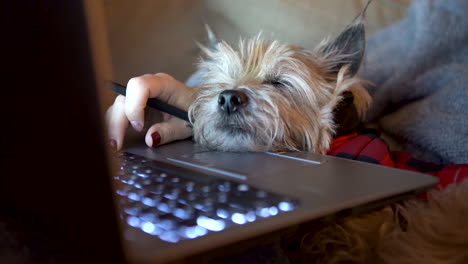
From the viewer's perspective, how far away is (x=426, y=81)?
1210 mm

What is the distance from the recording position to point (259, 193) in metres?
0.52

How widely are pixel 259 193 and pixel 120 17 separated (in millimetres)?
1354

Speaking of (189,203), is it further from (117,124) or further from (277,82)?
(277,82)

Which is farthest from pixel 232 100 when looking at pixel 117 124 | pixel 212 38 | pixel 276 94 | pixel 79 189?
pixel 79 189

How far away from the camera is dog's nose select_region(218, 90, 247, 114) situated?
0.94m

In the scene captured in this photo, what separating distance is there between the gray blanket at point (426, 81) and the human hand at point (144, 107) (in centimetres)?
71

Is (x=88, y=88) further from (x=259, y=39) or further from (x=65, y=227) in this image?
(x=259, y=39)

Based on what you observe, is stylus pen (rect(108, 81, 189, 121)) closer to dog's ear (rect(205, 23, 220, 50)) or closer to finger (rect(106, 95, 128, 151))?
finger (rect(106, 95, 128, 151))

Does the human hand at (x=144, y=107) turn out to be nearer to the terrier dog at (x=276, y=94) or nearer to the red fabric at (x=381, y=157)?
the terrier dog at (x=276, y=94)

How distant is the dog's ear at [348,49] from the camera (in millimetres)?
1113

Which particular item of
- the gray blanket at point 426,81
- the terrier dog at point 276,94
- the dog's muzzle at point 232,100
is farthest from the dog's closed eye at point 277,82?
→ the gray blanket at point 426,81

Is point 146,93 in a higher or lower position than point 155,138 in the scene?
higher

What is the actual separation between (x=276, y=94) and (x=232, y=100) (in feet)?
0.49

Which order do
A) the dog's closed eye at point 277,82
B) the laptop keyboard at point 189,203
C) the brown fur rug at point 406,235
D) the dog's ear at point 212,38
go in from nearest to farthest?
the laptop keyboard at point 189,203
the brown fur rug at point 406,235
the dog's closed eye at point 277,82
the dog's ear at point 212,38
